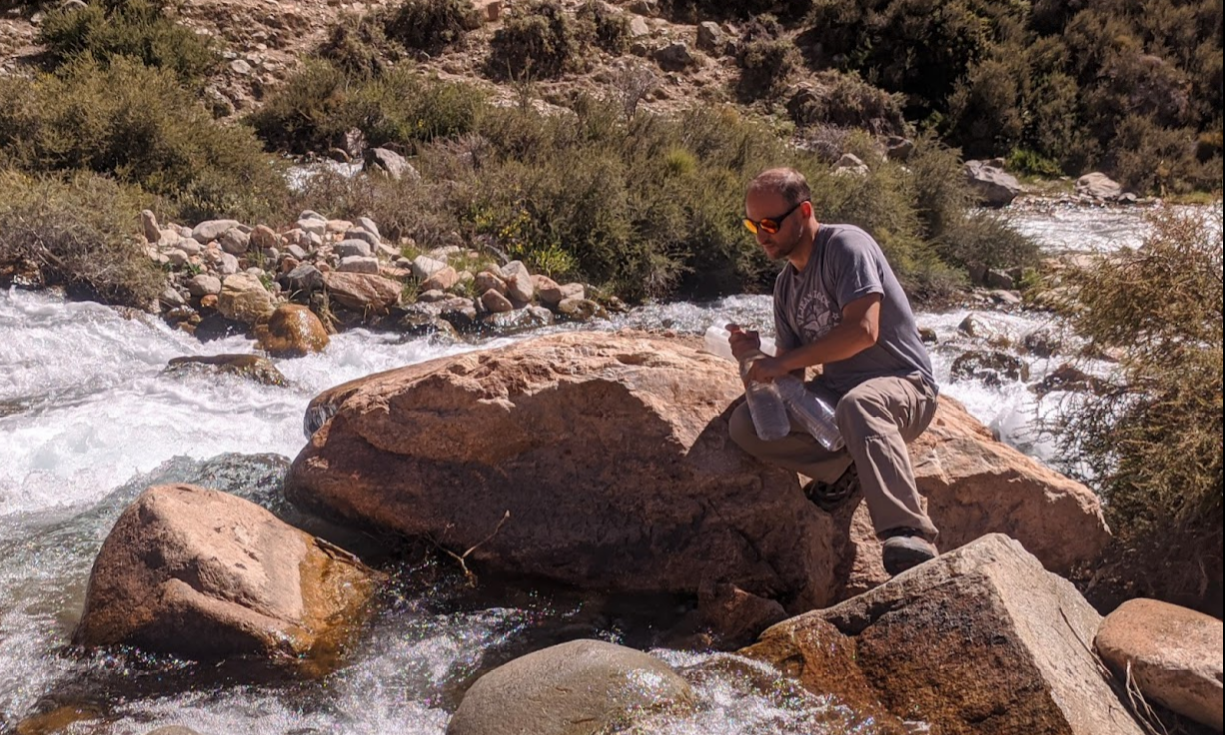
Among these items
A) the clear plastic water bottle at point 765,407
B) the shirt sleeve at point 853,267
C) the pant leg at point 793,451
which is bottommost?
the pant leg at point 793,451

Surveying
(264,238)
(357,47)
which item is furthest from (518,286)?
(357,47)

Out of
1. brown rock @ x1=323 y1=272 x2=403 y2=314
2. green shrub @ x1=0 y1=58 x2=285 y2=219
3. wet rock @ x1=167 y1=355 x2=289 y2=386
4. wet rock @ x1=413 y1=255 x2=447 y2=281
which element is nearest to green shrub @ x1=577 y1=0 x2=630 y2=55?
green shrub @ x1=0 y1=58 x2=285 y2=219

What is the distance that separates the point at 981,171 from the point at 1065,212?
188 centimetres

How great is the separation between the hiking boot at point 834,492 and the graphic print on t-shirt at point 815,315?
58 centimetres

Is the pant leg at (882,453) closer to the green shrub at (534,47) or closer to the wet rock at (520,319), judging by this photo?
the wet rock at (520,319)

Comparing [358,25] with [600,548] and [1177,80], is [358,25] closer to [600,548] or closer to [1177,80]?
[1177,80]

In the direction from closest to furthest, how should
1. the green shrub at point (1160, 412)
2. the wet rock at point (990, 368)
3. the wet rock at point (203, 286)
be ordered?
the green shrub at point (1160, 412) < the wet rock at point (990, 368) < the wet rock at point (203, 286)

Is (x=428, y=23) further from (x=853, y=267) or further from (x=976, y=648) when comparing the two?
(x=976, y=648)

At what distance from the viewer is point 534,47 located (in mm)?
19672

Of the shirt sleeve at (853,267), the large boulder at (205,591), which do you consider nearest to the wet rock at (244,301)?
the large boulder at (205,591)

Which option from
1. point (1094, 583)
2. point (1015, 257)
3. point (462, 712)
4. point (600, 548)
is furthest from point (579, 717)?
point (1015, 257)

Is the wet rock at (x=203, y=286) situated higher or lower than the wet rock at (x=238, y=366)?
lower

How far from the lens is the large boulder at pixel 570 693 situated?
3381mm

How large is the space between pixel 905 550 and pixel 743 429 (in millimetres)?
840
